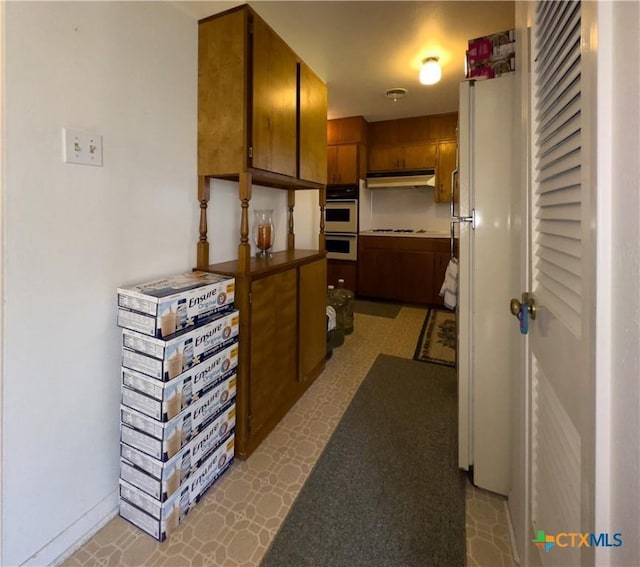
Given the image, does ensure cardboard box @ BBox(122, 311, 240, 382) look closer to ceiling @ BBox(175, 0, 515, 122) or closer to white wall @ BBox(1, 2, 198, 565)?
white wall @ BBox(1, 2, 198, 565)

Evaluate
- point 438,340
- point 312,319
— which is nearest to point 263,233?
point 312,319

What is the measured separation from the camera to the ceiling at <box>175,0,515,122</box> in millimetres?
1918

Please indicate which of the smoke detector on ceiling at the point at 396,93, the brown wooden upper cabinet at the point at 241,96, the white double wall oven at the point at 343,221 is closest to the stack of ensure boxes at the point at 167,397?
Answer: the brown wooden upper cabinet at the point at 241,96

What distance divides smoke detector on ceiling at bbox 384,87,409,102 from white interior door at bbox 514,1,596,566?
8.52ft

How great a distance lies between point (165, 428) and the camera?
1252 mm

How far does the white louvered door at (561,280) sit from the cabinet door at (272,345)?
118cm

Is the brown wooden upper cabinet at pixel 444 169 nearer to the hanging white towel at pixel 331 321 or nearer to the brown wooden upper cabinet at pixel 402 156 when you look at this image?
the brown wooden upper cabinet at pixel 402 156

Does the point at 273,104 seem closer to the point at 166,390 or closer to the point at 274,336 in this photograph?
the point at 274,336

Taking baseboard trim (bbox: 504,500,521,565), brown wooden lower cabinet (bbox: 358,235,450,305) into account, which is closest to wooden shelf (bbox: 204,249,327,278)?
baseboard trim (bbox: 504,500,521,565)

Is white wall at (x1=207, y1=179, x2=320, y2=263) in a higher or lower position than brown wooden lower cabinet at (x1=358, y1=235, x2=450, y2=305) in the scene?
higher

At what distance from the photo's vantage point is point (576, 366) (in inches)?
25.3

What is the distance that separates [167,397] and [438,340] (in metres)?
2.63

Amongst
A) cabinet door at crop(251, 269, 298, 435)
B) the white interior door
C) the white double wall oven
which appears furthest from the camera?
the white double wall oven

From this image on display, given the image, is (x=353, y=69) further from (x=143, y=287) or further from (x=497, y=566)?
(x=497, y=566)
